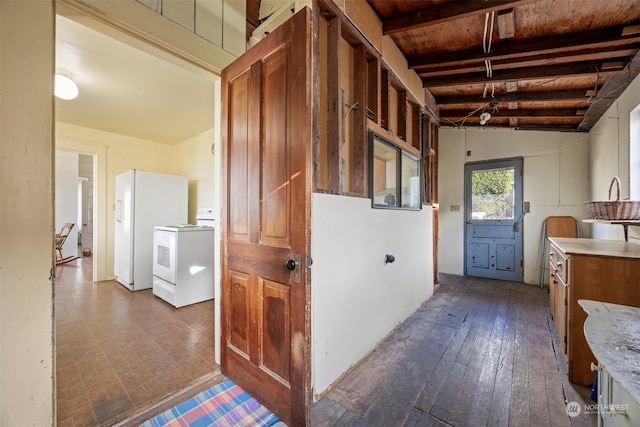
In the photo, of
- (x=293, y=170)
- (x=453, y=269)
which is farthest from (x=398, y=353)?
(x=453, y=269)

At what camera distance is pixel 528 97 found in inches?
134

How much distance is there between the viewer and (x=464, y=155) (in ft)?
16.4

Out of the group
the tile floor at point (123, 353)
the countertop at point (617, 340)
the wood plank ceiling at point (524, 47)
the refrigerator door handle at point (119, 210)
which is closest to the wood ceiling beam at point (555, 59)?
the wood plank ceiling at point (524, 47)

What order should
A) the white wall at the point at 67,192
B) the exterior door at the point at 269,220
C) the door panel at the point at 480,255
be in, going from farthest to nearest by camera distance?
the white wall at the point at 67,192 < the door panel at the point at 480,255 < the exterior door at the point at 269,220

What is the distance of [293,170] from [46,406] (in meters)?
1.63

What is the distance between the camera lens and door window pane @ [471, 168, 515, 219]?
4.62 m

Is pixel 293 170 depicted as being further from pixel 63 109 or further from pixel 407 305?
pixel 63 109

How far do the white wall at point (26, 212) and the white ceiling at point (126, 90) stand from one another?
611 millimetres

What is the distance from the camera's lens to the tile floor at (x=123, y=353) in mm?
1686

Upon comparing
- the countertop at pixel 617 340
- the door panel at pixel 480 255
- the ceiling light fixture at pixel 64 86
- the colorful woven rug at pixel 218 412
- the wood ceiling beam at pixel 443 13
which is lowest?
the colorful woven rug at pixel 218 412

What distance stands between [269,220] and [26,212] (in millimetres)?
1106

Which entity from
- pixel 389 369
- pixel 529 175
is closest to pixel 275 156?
pixel 389 369

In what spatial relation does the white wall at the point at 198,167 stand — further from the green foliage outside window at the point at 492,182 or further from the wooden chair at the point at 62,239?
the green foliage outside window at the point at 492,182

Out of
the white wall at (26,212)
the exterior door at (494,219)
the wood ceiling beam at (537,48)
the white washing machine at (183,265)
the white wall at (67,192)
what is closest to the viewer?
the white wall at (26,212)
